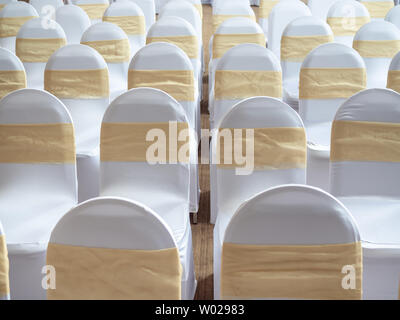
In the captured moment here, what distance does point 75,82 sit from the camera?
13.9ft

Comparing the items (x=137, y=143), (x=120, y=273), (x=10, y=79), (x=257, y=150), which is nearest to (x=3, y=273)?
(x=120, y=273)

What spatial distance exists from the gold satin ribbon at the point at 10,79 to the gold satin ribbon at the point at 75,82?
0.29m

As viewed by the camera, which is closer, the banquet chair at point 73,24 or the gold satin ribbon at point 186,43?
the gold satin ribbon at point 186,43

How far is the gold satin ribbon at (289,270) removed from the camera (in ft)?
6.23

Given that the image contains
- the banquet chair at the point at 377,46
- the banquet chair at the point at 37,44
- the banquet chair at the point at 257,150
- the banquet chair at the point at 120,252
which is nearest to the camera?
the banquet chair at the point at 120,252

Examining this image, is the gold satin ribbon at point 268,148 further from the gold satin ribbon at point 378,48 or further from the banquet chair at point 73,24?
the banquet chair at point 73,24

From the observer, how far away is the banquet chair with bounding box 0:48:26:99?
4402mm

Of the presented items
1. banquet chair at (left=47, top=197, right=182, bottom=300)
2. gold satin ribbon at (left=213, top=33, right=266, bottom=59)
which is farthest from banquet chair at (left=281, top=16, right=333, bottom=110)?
banquet chair at (left=47, top=197, right=182, bottom=300)

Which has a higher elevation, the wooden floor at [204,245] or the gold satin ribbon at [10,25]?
the gold satin ribbon at [10,25]

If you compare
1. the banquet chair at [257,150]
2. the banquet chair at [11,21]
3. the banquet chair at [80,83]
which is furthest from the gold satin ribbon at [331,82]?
the banquet chair at [11,21]

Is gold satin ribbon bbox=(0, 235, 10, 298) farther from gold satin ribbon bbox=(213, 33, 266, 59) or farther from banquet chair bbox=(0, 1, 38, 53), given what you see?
banquet chair bbox=(0, 1, 38, 53)

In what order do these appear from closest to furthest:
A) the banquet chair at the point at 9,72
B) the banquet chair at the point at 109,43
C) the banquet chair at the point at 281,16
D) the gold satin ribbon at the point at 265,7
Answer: the banquet chair at the point at 9,72 → the banquet chair at the point at 109,43 → the banquet chair at the point at 281,16 → the gold satin ribbon at the point at 265,7

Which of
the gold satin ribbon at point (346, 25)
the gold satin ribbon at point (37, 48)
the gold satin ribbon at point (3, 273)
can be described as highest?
the gold satin ribbon at point (346, 25)

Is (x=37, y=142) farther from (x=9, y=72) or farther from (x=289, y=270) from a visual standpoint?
(x=289, y=270)
